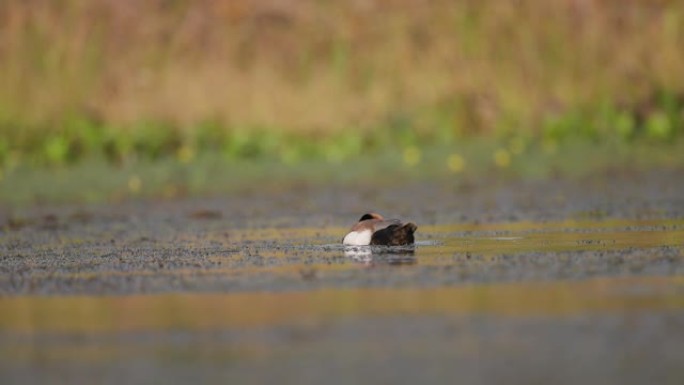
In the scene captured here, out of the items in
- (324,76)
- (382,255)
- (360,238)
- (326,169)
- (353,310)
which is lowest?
(353,310)

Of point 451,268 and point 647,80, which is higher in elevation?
point 647,80

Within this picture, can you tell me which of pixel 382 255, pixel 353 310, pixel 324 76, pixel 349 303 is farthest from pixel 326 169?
pixel 353 310

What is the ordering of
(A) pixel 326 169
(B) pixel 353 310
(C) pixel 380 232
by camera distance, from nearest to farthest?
(B) pixel 353 310, (C) pixel 380 232, (A) pixel 326 169

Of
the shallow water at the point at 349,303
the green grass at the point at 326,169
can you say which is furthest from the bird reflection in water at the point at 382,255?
the green grass at the point at 326,169

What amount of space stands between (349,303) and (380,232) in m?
2.71

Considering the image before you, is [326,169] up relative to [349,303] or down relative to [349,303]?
up

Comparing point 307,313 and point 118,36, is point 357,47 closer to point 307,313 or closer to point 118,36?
point 118,36

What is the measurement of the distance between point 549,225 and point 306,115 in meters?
6.15

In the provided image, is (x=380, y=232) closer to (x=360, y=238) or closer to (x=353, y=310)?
(x=360, y=238)

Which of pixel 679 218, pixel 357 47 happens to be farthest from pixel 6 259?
pixel 357 47

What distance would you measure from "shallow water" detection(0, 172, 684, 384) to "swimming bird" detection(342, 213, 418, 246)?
0.47 feet

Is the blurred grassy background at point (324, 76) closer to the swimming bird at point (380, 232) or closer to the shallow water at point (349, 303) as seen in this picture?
the shallow water at point (349, 303)

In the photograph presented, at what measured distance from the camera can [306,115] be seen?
17109mm

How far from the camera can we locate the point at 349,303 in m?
7.38
